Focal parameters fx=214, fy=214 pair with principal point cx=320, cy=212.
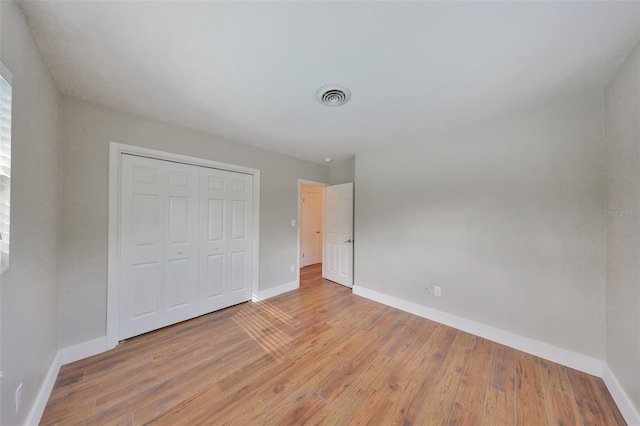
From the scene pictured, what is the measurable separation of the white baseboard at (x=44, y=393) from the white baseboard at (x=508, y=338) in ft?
10.6

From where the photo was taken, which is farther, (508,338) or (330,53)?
(508,338)

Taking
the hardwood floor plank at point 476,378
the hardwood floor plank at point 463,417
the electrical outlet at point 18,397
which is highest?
the electrical outlet at point 18,397

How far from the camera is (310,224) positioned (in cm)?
576

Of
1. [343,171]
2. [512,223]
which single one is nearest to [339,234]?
[343,171]

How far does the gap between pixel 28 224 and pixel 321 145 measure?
279 cm

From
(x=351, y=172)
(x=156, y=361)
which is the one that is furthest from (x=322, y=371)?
(x=351, y=172)

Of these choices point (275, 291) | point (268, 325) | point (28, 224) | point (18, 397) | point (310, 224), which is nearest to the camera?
point (18, 397)

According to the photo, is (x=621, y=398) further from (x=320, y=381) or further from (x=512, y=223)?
(x=320, y=381)

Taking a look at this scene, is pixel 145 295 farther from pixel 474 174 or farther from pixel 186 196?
pixel 474 174

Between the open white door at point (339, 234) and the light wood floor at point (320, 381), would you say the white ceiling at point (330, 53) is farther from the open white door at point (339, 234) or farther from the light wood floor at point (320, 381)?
the light wood floor at point (320, 381)

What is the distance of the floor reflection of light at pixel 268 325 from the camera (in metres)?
2.14

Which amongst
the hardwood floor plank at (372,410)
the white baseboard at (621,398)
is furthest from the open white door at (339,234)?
the white baseboard at (621,398)

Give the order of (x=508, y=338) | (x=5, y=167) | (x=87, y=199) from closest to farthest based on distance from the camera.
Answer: (x=5, y=167)
(x=87, y=199)
(x=508, y=338)

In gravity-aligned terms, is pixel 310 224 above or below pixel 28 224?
below
